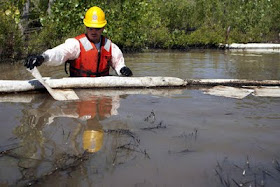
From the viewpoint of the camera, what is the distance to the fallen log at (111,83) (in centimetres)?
505

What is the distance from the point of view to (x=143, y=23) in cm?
1603

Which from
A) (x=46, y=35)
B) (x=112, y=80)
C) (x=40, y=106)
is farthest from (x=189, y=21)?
(x=40, y=106)

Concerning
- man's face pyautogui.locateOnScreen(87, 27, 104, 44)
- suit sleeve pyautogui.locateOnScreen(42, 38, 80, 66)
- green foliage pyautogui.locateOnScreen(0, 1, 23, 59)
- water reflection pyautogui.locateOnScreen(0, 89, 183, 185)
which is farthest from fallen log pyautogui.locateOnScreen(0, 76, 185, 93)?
green foliage pyautogui.locateOnScreen(0, 1, 23, 59)

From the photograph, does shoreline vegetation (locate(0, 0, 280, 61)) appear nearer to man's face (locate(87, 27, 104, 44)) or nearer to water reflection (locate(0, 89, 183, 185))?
man's face (locate(87, 27, 104, 44))

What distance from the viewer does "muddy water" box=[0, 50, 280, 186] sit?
230cm

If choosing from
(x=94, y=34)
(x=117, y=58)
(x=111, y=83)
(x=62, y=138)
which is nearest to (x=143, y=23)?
(x=117, y=58)

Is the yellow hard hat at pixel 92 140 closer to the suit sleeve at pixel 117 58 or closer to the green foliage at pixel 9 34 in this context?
the suit sleeve at pixel 117 58

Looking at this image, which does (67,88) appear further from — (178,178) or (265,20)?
(265,20)

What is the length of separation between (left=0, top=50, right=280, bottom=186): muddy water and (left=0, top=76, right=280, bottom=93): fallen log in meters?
0.18

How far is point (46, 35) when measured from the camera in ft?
38.4

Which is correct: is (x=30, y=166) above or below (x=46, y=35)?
below

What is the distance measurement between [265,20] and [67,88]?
20.6 meters

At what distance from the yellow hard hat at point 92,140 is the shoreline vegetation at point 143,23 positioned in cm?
619

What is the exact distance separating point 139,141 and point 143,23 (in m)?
13.6
